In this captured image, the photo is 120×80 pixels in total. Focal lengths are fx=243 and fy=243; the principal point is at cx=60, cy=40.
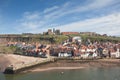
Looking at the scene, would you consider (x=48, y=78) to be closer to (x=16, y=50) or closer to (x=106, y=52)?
(x=106, y=52)

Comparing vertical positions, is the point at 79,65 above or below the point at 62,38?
below

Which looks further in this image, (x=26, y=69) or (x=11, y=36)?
(x=11, y=36)

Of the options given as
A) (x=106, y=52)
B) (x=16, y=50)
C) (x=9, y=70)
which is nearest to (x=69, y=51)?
(x=106, y=52)

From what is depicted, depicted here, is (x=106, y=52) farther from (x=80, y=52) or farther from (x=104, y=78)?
(x=104, y=78)

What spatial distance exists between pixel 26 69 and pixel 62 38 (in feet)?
217

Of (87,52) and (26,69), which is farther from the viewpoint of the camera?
(87,52)

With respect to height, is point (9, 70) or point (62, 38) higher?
point (62, 38)

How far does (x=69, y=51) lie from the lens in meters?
A: 72.9

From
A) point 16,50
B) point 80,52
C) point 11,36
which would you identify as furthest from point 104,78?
point 11,36

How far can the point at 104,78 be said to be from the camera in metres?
39.2

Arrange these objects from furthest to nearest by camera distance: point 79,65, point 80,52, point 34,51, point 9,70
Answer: point 34,51
point 80,52
point 79,65
point 9,70

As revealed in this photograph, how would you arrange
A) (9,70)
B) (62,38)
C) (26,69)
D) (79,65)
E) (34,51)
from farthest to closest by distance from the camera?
(62,38) → (34,51) → (79,65) → (26,69) → (9,70)

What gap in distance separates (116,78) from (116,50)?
115 feet

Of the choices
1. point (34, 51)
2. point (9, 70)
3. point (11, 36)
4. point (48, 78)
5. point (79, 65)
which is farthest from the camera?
point (11, 36)
